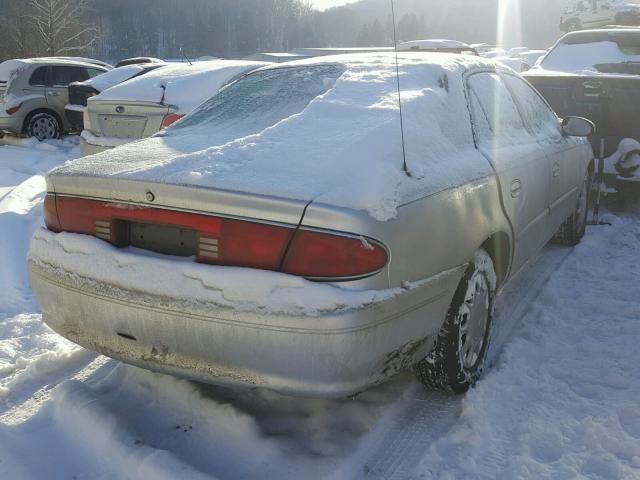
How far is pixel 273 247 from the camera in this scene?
6.87 feet

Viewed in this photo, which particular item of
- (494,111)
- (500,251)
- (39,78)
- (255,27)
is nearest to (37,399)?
(500,251)

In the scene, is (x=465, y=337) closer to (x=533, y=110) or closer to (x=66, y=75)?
(x=533, y=110)

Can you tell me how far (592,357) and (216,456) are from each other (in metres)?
1.98

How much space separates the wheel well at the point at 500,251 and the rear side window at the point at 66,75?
1133 cm

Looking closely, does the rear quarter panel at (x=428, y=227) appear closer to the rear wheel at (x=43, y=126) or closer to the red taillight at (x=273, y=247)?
the red taillight at (x=273, y=247)

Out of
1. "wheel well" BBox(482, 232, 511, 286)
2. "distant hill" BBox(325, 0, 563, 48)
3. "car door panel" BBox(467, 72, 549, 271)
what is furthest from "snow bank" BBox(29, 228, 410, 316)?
"distant hill" BBox(325, 0, 563, 48)

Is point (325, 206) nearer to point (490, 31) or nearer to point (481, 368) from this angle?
point (481, 368)

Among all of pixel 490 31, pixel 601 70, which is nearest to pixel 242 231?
pixel 601 70

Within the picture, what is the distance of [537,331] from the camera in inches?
137

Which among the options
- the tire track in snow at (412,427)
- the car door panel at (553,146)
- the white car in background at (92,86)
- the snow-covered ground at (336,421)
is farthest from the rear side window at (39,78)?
the tire track in snow at (412,427)

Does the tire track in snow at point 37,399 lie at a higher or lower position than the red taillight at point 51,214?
lower

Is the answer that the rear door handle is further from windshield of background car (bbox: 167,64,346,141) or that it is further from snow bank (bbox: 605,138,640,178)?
snow bank (bbox: 605,138,640,178)

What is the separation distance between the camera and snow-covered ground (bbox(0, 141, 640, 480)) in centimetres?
230

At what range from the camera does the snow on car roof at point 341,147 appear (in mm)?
2186
